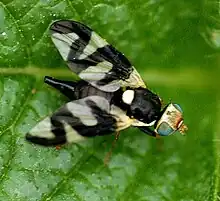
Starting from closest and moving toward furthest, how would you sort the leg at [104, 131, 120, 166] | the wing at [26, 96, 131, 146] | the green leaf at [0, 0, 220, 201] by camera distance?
the wing at [26, 96, 131, 146]
the green leaf at [0, 0, 220, 201]
the leg at [104, 131, 120, 166]

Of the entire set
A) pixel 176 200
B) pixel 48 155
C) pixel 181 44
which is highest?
pixel 181 44

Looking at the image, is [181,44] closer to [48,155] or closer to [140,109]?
[140,109]

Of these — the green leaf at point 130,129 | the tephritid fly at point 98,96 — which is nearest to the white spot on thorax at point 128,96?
the tephritid fly at point 98,96

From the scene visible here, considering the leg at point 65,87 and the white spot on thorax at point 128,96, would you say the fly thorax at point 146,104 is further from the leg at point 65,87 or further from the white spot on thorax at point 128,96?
the leg at point 65,87

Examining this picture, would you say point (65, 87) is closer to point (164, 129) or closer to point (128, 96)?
point (128, 96)

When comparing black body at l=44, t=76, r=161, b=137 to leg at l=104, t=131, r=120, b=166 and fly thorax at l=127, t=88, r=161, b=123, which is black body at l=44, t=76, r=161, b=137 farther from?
Result: leg at l=104, t=131, r=120, b=166

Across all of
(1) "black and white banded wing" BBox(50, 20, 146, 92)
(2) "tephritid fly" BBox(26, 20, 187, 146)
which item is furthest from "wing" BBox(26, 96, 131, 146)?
(1) "black and white banded wing" BBox(50, 20, 146, 92)

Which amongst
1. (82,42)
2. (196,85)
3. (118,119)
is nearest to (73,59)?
(82,42)
